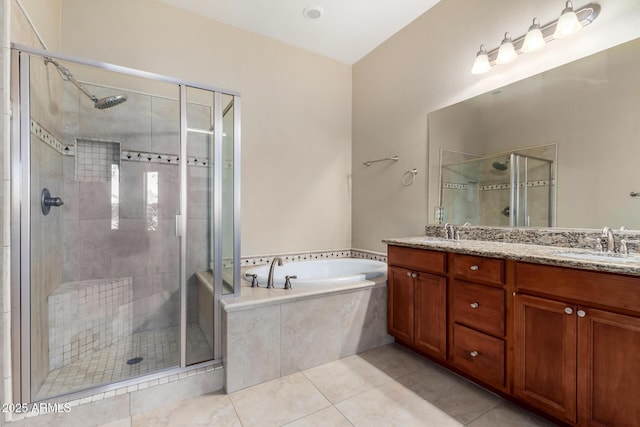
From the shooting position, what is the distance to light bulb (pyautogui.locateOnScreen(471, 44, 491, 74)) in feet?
6.72

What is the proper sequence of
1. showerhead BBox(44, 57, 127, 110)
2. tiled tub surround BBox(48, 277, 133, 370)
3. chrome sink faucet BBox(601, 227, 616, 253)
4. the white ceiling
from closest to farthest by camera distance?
chrome sink faucet BBox(601, 227, 616, 253) → tiled tub surround BBox(48, 277, 133, 370) → showerhead BBox(44, 57, 127, 110) → the white ceiling

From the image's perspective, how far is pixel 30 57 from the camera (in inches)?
53.1

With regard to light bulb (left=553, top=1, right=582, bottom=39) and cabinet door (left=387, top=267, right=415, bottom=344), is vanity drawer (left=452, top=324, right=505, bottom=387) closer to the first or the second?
cabinet door (left=387, top=267, right=415, bottom=344)

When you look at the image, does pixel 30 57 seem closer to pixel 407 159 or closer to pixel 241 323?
pixel 241 323

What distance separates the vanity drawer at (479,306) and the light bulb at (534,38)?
5.09ft

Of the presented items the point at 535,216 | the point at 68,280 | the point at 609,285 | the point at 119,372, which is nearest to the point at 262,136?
the point at 68,280

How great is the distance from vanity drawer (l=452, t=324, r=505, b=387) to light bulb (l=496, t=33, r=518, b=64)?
1.82 metres

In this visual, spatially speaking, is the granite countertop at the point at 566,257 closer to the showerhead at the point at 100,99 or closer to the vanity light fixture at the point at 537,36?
the vanity light fixture at the point at 537,36

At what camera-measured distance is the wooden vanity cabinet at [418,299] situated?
1.83 meters

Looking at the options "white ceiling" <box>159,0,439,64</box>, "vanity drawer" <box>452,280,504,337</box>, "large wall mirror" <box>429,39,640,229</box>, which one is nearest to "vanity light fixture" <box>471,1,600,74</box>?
"large wall mirror" <box>429,39,640,229</box>

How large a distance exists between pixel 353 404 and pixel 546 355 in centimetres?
100

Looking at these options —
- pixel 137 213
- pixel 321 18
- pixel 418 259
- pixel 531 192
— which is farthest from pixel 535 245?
pixel 137 213

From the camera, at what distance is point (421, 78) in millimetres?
2602

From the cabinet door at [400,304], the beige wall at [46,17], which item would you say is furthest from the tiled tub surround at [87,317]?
the cabinet door at [400,304]
